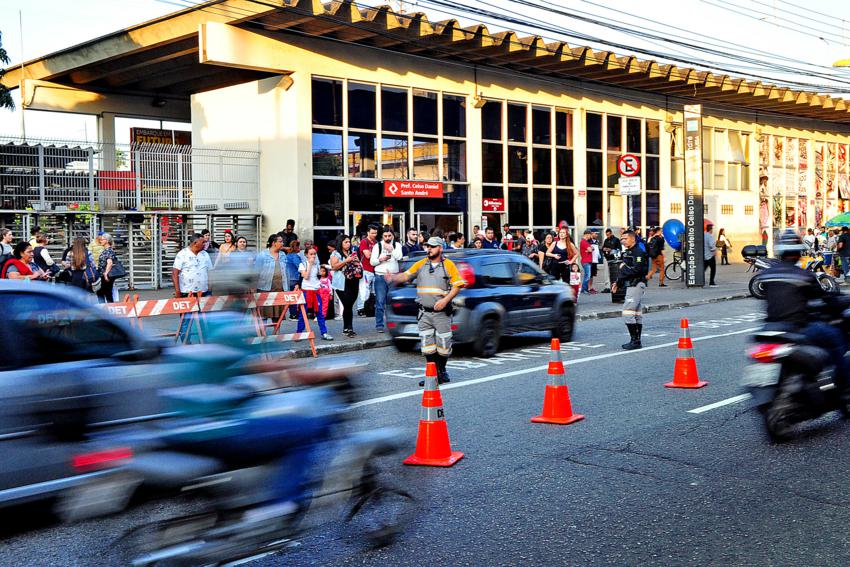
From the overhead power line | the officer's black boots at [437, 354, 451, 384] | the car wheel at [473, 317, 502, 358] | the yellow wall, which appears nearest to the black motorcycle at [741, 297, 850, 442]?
the officer's black boots at [437, 354, 451, 384]

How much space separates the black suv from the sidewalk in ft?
3.56

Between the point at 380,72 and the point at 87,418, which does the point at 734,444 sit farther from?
the point at 380,72

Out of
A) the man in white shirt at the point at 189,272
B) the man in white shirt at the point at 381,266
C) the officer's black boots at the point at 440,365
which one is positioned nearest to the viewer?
the officer's black boots at the point at 440,365

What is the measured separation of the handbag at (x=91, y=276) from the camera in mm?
14164

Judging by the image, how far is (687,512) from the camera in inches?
223

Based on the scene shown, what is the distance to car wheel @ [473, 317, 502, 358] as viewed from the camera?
12922 millimetres

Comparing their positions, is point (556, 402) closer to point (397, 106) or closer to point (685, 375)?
point (685, 375)

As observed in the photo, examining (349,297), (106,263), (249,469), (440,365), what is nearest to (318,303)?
(349,297)

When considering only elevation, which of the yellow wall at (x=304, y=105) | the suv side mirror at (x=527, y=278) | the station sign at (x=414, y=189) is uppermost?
the yellow wall at (x=304, y=105)

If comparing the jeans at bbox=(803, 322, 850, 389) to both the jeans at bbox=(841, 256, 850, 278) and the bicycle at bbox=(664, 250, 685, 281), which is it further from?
the jeans at bbox=(841, 256, 850, 278)

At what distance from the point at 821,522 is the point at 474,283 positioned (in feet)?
26.5

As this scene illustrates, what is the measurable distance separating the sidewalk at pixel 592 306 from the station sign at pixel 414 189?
18.7 ft

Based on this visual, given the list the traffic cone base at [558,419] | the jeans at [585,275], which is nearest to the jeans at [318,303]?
the traffic cone base at [558,419]

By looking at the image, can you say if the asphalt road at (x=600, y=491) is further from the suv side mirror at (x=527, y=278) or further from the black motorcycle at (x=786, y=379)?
the suv side mirror at (x=527, y=278)
